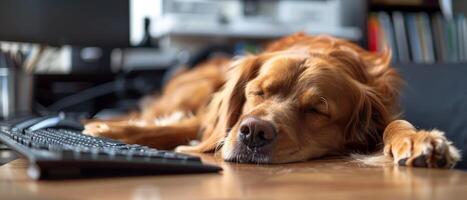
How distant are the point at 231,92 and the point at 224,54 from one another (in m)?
1.56

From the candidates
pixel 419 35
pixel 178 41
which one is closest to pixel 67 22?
pixel 178 41

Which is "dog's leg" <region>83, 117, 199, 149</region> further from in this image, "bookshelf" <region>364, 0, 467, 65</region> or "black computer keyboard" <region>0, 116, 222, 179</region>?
"bookshelf" <region>364, 0, 467, 65</region>

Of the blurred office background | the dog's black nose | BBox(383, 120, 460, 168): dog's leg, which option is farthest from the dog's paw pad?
the blurred office background

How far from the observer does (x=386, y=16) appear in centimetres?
371

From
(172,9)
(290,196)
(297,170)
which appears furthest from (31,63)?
(290,196)

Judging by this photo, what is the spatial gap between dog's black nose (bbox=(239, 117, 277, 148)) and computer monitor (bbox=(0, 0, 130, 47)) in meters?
1.30

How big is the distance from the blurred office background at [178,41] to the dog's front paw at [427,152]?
1.65 feet

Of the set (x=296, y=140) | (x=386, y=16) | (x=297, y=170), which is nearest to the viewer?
(x=297, y=170)

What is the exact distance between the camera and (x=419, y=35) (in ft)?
12.2

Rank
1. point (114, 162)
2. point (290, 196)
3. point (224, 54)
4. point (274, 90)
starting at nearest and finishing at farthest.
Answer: point (290, 196) < point (114, 162) < point (274, 90) < point (224, 54)

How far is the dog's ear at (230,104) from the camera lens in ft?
5.59

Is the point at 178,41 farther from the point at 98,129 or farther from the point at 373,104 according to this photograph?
the point at 373,104

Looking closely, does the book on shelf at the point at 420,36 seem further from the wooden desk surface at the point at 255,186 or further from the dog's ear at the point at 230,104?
the wooden desk surface at the point at 255,186

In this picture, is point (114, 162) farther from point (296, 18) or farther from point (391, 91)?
point (296, 18)
